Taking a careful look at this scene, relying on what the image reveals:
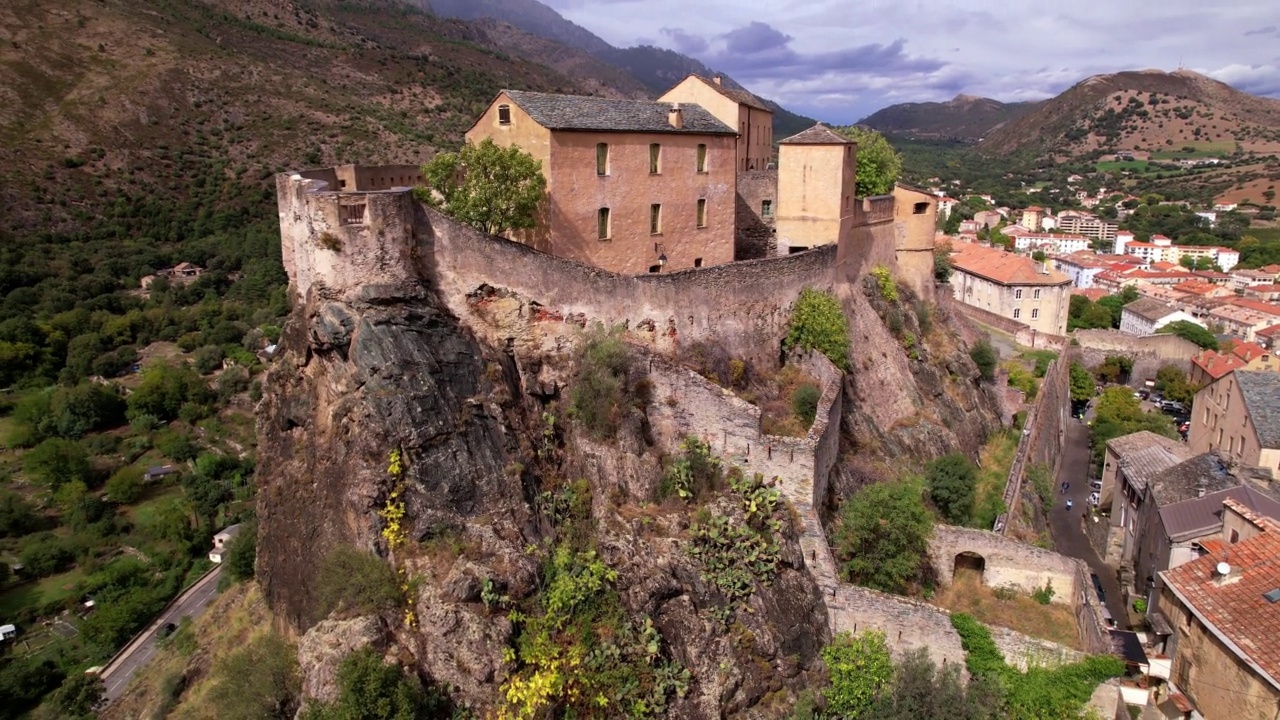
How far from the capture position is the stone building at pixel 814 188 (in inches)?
960

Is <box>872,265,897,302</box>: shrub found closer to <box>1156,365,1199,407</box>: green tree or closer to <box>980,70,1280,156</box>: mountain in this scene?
<box>1156,365,1199,407</box>: green tree

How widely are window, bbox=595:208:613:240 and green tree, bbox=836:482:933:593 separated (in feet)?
30.5

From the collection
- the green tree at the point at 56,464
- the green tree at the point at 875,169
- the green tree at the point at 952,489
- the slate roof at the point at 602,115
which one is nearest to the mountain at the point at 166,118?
the green tree at the point at 56,464

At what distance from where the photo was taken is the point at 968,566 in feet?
61.7

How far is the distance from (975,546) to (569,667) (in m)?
10.1

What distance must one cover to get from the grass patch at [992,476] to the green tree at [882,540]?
5.08 metres

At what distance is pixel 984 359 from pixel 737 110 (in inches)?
562

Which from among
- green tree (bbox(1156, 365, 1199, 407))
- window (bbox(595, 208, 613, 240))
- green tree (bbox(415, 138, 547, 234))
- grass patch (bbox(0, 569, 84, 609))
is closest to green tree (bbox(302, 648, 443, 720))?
green tree (bbox(415, 138, 547, 234))


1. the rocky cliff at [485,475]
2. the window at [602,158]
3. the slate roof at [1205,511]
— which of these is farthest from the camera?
the slate roof at [1205,511]

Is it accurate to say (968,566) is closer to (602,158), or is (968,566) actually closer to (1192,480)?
(1192,480)

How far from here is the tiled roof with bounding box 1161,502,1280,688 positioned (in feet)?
50.0

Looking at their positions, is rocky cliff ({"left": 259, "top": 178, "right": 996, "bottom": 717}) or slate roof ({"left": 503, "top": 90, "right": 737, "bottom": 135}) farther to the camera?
slate roof ({"left": 503, "top": 90, "right": 737, "bottom": 135})

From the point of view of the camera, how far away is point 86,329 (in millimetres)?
57656

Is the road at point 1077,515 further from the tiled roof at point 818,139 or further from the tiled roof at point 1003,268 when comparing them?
the tiled roof at point 818,139
